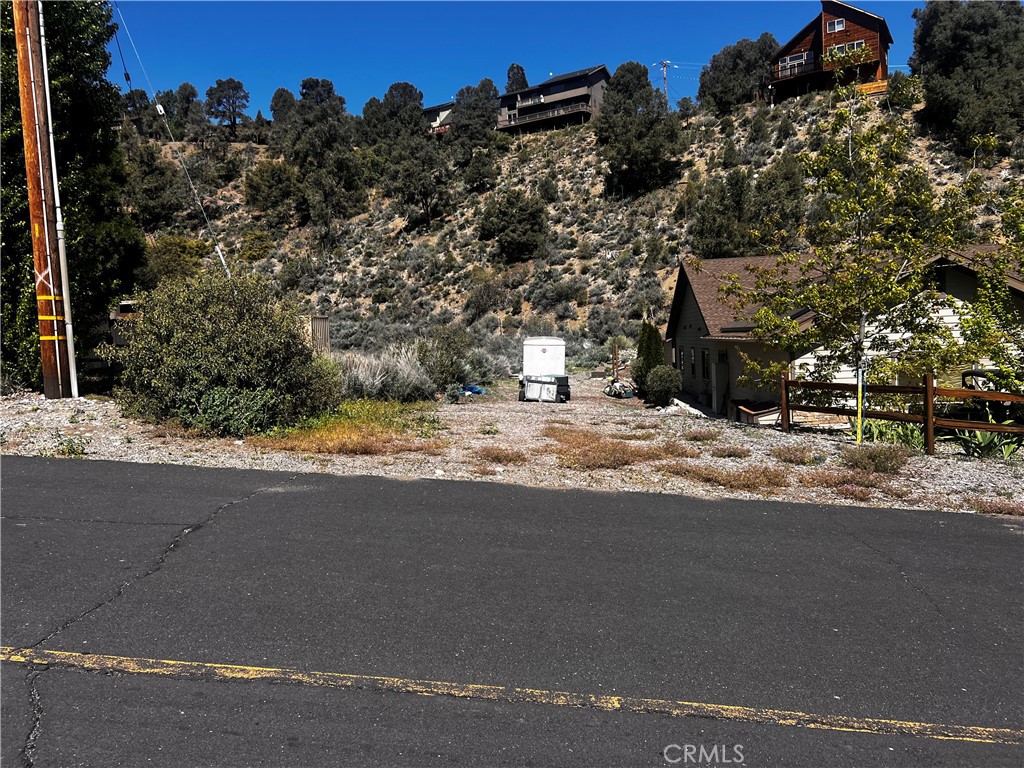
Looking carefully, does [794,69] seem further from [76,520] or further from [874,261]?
[76,520]

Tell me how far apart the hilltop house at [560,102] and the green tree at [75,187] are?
66.0 meters

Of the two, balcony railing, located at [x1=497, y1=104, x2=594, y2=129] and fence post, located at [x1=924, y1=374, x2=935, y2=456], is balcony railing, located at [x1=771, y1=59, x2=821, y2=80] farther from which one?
fence post, located at [x1=924, y1=374, x2=935, y2=456]

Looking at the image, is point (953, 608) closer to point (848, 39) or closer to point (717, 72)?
point (848, 39)

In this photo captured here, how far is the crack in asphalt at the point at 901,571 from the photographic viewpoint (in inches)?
197

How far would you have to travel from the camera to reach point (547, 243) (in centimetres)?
5638

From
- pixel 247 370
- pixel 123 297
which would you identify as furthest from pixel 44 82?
pixel 247 370

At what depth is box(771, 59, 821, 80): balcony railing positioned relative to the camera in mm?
58344

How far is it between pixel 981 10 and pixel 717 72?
85.4ft

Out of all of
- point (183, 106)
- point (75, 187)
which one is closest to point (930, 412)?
point (75, 187)

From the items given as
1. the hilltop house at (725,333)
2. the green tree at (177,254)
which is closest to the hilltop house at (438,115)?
the green tree at (177,254)

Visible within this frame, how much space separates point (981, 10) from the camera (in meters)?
51.3

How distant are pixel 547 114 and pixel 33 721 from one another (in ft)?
273

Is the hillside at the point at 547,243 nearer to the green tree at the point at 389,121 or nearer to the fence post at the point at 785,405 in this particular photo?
the green tree at the point at 389,121

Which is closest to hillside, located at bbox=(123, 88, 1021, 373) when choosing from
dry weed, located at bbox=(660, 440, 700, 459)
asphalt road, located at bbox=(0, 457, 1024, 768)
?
dry weed, located at bbox=(660, 440, 700, 459)
